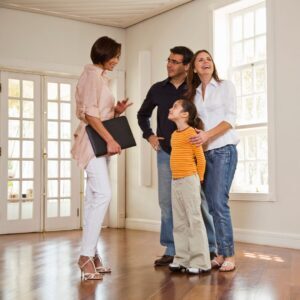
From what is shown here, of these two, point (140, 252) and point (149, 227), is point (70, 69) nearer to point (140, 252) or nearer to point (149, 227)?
point (149, 227)

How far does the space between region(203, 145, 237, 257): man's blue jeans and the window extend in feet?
6.05

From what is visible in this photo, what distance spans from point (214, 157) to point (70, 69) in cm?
387

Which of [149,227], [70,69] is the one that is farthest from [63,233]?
[70,69]

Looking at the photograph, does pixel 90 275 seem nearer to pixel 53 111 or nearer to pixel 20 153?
pixel 20 153

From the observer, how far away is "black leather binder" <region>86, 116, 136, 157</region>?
3.25 metres

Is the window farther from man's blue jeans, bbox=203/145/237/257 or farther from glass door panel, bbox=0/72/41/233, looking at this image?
glass door panel, bbox=0/72/41/233

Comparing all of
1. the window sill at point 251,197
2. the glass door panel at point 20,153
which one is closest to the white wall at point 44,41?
the glass door panel at point 20,153

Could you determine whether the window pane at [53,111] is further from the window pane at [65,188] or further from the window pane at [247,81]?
the window pane at [247,81]

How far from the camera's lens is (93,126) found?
3.26 m

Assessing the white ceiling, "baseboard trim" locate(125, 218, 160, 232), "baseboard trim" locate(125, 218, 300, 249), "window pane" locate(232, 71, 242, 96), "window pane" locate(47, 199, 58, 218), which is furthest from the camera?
"window pane" locate(47, 199, 58, 218)

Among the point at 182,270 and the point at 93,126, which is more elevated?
the point at 93,126

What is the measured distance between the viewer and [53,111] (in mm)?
6797

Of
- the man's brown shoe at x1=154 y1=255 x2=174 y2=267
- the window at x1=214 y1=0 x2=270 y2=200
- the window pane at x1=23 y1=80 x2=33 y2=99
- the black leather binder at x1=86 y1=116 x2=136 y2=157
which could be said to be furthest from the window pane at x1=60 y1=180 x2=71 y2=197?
the black leather binder at x1=86 y1=116 x2=136 y2=157

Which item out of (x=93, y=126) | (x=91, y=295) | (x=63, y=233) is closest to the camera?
(x=91, y=295)
